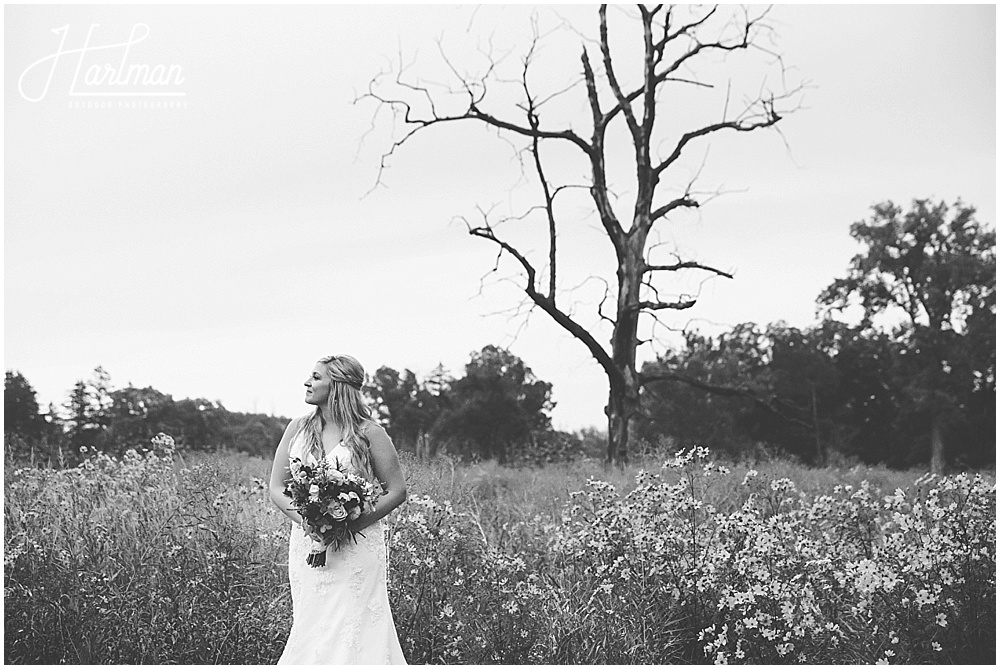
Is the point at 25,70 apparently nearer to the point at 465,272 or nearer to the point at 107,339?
the point at 107,339

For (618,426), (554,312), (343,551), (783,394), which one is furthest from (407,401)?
(343,551)

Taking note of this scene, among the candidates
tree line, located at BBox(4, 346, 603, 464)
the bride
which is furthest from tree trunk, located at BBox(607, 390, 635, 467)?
the bride

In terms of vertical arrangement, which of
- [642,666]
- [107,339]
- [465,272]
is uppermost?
[465,272]

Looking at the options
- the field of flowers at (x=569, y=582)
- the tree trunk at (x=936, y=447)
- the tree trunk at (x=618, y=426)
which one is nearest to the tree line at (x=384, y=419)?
the tree trunk at (x=618, y=426)

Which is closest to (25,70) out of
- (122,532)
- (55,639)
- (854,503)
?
(122,532)

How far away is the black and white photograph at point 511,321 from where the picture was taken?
4469 millimetres

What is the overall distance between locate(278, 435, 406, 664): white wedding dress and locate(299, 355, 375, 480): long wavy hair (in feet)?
0.25

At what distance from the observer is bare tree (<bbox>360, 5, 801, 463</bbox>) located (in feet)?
20.3

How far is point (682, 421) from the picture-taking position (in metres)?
6.85

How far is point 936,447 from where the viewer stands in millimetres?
6512

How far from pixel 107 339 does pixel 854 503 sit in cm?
410

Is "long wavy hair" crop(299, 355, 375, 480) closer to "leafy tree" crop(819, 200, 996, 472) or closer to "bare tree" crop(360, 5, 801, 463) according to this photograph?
"bare tree" crop(360, 5, 801, 463)

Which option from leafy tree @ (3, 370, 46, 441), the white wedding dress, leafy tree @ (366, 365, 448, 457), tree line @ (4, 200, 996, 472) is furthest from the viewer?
leafy tree @ (366, 365, 448, 457)

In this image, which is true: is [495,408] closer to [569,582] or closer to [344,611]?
[569,582]
